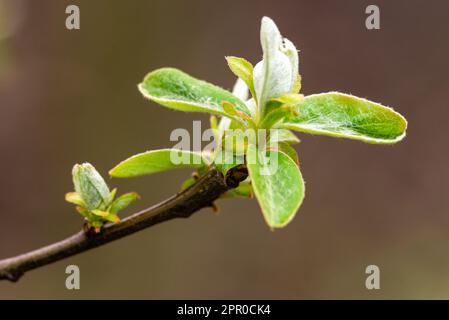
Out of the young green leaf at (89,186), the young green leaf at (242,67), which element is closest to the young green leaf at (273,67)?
the young green leaf at (242,67)

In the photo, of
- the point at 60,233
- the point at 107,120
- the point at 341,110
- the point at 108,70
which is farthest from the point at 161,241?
the point at 341,110

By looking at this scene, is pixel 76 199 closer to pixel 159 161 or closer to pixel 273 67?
pixel 159 161

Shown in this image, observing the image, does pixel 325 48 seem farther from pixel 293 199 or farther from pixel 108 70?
pixel 293 199

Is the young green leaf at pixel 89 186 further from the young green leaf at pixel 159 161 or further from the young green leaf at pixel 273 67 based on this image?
the young green leaf at pixel 273 67

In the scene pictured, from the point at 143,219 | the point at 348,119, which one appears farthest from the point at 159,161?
the point at 348,119

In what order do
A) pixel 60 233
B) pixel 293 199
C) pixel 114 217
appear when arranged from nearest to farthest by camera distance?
pixel 293 199 < pixel 114 217 < pixel 60 233
